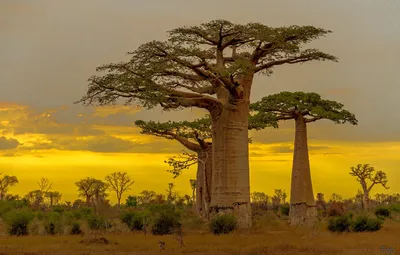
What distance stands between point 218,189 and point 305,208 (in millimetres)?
8112

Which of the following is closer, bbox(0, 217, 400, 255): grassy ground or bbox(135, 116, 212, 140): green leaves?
bbox(0, 217, 400, 255): grassy ground

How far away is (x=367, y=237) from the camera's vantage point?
17.9 m

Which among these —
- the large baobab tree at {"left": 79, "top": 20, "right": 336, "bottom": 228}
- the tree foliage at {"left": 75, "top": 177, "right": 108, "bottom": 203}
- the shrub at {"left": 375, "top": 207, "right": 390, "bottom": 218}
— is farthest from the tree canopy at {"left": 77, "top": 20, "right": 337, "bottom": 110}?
the tree foliage at {"left": 75, "top": 177, "right": 108, "bottom": 203}

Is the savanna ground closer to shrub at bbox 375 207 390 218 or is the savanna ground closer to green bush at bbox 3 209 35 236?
green bush at bbox 3 209 35 236

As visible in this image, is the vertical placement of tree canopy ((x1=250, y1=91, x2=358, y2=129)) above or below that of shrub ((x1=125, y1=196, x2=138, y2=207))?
above

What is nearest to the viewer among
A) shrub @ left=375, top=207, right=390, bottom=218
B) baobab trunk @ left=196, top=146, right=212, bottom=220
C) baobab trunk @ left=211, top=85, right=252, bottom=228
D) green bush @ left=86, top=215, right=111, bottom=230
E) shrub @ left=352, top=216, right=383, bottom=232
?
baobab trunk @ left=211, top=85, right=252, bottom=228

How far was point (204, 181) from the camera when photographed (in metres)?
26.6

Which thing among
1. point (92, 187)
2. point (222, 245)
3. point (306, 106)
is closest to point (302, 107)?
point (306, 106)

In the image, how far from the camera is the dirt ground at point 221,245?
13844mm

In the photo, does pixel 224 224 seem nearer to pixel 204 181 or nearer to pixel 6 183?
pixel 204 181

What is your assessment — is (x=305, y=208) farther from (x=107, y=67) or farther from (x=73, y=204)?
(x=73, y=204)

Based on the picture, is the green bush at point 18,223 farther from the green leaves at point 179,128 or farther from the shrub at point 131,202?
the shrub at point 131,202

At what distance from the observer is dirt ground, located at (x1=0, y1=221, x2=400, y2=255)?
13.8 meters

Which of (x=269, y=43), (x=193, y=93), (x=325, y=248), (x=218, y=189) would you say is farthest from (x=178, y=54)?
(x=325, y=248)
